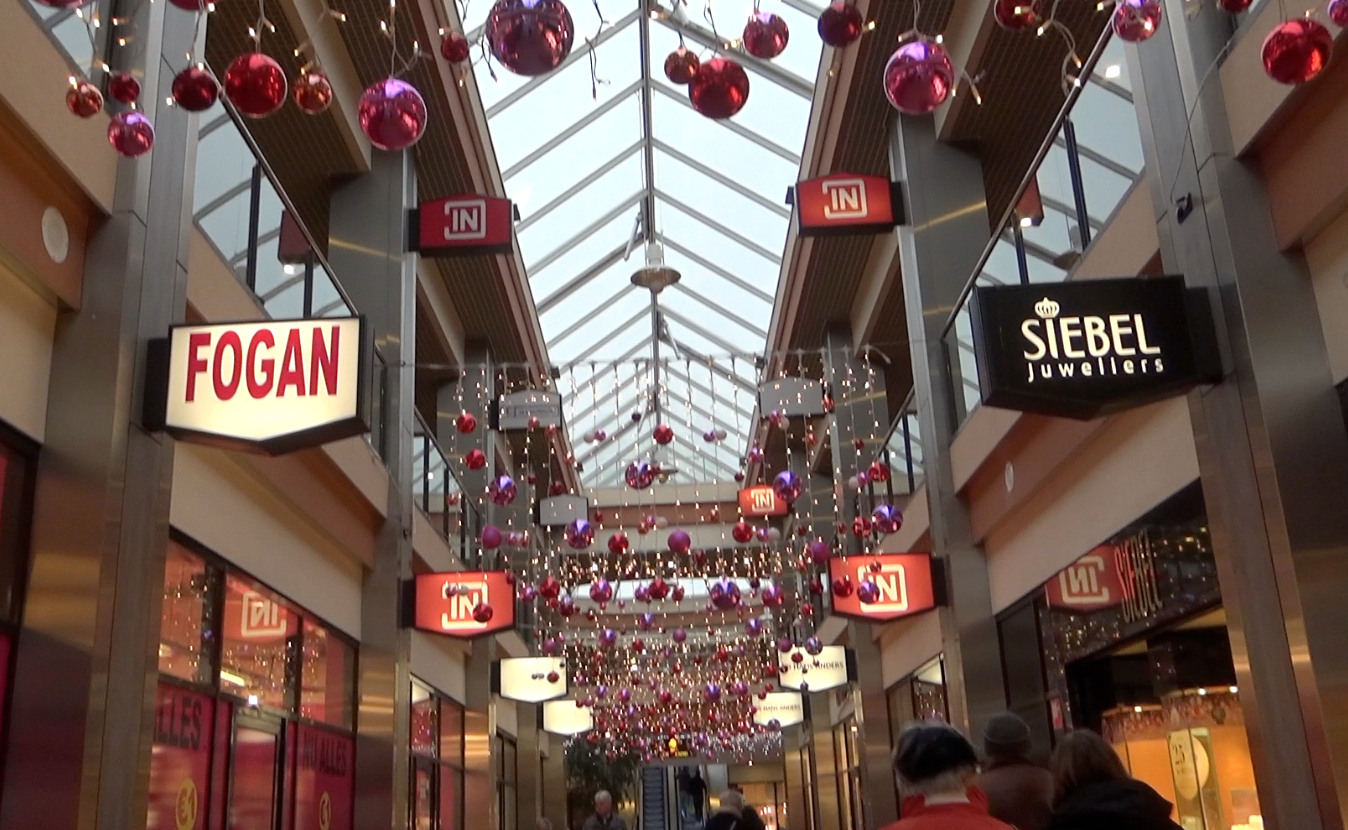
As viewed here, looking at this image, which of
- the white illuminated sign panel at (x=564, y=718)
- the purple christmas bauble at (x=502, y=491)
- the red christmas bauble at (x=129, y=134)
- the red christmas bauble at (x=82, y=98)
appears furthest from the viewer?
the white illuminated sign panel at (x=564, y=718)

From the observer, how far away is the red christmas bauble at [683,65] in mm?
3600

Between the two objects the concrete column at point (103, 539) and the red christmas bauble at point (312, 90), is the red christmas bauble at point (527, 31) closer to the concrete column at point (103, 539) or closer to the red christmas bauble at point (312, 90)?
the red christmas bauble at point (312, 90)

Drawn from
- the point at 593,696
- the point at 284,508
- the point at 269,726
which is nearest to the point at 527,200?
the point at 284,508

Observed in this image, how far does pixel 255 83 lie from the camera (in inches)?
145

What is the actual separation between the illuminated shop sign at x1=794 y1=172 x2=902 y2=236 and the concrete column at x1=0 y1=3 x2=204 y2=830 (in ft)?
20.0

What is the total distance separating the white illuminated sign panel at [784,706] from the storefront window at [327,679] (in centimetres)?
1279

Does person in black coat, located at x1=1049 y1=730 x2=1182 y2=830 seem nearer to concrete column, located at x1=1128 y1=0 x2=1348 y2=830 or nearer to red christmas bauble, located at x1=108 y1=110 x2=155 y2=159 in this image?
concrete column, located at x1=1128 y1=0 x2=1348 y2=830

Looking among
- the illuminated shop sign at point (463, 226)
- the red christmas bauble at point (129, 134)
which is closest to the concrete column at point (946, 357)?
the illuminated shop sign at point (463, 226)

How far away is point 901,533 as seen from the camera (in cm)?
1319

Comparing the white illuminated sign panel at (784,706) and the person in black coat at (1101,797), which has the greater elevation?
the white illuminated sign panel at (784,706)

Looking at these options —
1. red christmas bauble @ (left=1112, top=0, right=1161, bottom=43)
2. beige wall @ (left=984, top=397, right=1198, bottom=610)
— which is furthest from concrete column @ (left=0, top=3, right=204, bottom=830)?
beige wall @ (left=984, top=397, right=1198, bottom=610)

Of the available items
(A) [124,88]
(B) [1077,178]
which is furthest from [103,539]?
(B) [1077,178]

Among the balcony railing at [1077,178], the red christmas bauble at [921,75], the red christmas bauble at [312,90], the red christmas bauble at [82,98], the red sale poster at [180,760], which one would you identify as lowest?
the red sale poster at [180,760]

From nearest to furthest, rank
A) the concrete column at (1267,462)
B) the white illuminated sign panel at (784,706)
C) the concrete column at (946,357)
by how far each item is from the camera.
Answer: the concrete column at (1267,462) → the concrete column at (946,357) → the white illuminated sign panel at (784,706)
